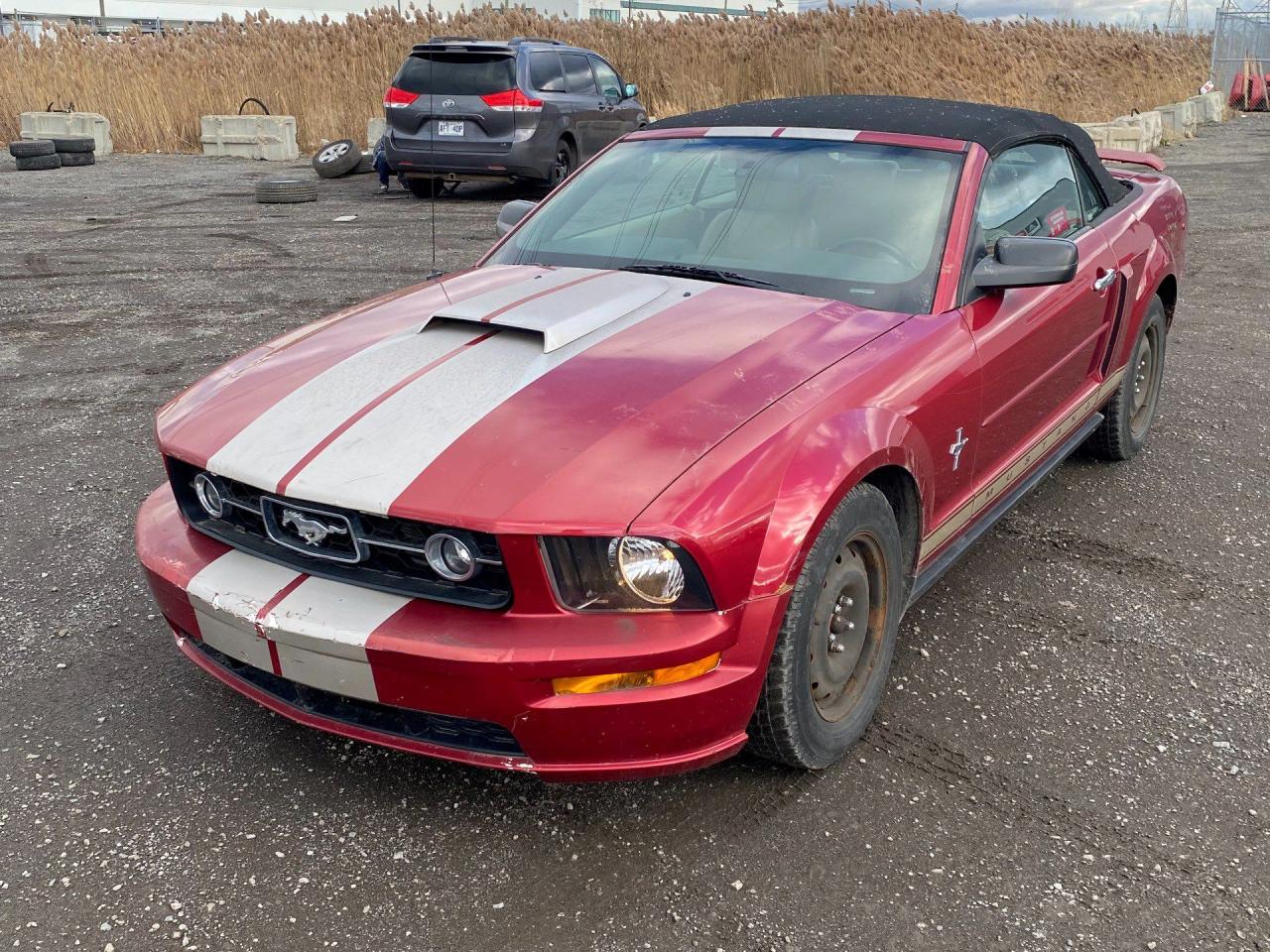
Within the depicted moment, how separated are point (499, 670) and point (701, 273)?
1.55 m

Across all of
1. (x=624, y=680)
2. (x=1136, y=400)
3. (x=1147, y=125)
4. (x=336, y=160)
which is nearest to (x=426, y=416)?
(x=624, y=680)

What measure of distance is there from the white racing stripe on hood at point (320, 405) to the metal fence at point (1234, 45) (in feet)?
91.7

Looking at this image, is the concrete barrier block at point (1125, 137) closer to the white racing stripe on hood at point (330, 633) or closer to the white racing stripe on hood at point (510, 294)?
the white racing stripe on hood at point (510, 294)

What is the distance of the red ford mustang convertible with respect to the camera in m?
2.17

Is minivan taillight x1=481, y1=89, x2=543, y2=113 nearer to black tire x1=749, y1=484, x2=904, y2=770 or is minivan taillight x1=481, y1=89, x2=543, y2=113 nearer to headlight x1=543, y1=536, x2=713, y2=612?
black tire x1=749, y1=484, x2=904, y2=770

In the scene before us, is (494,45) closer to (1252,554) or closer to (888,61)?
(888,61)

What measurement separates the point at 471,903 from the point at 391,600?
0.63m

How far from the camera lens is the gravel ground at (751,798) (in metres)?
2.21

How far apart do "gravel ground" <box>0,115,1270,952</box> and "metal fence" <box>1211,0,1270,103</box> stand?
86.1 ft

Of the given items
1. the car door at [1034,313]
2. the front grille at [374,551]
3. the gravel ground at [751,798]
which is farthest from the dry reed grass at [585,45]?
the front grille at [374,551]

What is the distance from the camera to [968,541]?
3.28m

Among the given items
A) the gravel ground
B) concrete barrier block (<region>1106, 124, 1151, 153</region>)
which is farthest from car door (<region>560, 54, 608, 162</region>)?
the gravel ground

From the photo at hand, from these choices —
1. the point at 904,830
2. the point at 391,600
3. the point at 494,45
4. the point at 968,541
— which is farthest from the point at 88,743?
the point at 494,45

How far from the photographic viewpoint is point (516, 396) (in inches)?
99.0
